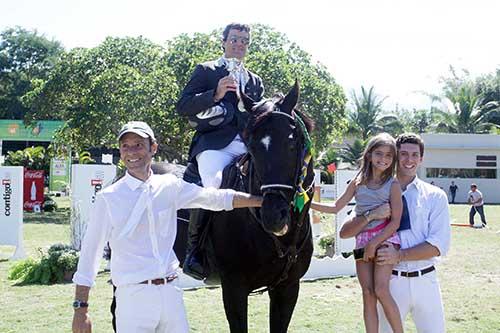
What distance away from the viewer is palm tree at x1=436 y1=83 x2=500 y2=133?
1937 inches

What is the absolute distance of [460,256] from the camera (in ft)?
45.3

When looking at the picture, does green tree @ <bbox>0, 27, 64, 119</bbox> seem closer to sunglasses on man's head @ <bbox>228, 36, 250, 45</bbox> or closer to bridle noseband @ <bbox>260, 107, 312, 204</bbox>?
sunglasses on man's head @ <bbox>228, 36, 250, 45</bbox>

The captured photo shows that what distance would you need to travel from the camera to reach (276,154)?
3797 millimetres

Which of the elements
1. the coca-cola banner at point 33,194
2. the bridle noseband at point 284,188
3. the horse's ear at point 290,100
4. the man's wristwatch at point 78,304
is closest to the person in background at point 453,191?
the coca-cola banner at point 33,194

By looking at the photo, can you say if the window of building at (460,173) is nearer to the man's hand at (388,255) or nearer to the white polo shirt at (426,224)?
the white polo shirt at (426,224)

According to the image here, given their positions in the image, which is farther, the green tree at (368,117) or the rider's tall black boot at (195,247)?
the green tree at (368,117)

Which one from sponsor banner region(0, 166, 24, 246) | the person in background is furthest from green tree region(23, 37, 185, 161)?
the person in background

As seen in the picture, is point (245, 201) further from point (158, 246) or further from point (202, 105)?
point (202, 105)

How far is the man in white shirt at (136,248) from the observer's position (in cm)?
347

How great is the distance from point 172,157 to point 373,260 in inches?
856

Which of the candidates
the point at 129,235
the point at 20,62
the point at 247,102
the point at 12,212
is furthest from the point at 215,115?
the point at 20,62

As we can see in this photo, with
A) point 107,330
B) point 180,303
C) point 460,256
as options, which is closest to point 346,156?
point 460,256

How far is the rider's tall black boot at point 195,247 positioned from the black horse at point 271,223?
0.13 m

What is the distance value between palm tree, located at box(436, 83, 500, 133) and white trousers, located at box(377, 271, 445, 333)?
4800 centimetres
